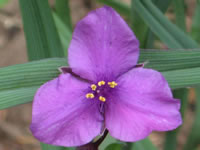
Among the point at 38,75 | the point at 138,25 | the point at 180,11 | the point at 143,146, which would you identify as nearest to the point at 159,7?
the point at 138,25

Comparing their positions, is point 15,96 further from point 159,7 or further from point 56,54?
point 159,7

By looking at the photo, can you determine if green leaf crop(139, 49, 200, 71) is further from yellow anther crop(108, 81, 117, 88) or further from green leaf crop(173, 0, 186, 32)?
green leaf crop(173, 0, 186, 32)

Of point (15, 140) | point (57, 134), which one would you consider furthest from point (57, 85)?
point (15, 140)

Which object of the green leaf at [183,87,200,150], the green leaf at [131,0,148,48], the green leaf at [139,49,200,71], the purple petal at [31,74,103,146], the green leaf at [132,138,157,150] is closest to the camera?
the purple petal at [31,74,103,146]

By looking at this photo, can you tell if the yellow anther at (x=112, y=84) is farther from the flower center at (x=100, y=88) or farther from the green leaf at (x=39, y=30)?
the green leaf at (x=39, y=30)

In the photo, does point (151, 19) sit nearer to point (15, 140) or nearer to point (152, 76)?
point (152, 76)

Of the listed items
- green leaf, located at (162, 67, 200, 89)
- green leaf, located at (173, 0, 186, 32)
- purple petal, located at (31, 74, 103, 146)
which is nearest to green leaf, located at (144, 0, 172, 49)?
green leaf, located at (173, 0, 186, 32)
